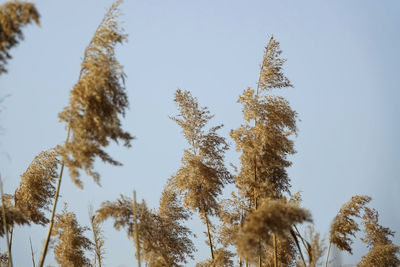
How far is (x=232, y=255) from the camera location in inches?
484

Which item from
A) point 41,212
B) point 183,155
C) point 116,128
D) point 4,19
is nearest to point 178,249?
point 183,155

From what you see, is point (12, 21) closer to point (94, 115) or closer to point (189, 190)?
point (94, 115)

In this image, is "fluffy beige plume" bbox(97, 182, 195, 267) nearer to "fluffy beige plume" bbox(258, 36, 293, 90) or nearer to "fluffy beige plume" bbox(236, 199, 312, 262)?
"fluffy beige plume" bbox(236, 199, 312, 262)

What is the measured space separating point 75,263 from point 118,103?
24.0 feet

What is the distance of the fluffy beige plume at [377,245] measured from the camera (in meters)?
13.4

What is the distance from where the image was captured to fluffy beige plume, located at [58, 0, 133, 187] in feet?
19.8

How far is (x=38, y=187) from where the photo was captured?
9.73 metres

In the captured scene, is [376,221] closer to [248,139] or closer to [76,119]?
[248,139]

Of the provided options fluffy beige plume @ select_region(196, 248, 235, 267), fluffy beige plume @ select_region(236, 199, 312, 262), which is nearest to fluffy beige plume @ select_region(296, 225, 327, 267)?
fluffy beige plume @ select_region(236, 199, 312, 262)

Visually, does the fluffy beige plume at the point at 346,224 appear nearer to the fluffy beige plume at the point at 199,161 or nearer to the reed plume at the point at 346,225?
the reed plume at the point at 346,225

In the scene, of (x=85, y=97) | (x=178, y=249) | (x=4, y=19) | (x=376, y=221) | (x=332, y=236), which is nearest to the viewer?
(x=4, y=19)

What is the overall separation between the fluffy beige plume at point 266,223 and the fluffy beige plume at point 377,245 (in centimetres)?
892

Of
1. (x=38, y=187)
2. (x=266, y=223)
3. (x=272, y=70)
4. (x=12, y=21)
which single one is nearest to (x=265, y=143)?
(x=272, y=70)

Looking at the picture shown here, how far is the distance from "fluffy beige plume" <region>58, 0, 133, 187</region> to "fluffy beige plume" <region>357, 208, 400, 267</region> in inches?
395
